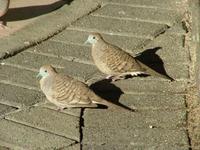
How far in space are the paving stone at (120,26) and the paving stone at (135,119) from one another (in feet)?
5.06

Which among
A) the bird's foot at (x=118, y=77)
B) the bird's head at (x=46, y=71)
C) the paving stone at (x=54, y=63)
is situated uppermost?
the bird's head at (x=46, y=71)

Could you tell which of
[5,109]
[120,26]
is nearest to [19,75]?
[5,109]

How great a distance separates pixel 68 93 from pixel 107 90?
53 centimetres

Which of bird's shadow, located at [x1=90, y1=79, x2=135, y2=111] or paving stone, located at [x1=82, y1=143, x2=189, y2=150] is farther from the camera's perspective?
bird's shadow, located at [x1=90, y1=79, x2=135, y2=111]

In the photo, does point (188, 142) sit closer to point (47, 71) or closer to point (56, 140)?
point (56, 140)

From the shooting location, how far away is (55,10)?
7695 mm

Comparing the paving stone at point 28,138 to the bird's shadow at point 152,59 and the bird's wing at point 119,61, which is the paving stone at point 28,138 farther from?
the bird's shadow at point 152,59

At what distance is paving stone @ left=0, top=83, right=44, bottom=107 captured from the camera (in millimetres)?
5629

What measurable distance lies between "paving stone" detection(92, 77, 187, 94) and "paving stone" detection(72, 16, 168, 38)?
0.95 metres

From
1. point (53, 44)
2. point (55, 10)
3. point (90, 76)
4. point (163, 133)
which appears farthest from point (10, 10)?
point (163, 133)

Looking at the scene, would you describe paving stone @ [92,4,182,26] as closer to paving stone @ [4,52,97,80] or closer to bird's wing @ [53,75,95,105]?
paving stone @ [4,52,97,80]

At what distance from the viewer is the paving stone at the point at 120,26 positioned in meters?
6.85

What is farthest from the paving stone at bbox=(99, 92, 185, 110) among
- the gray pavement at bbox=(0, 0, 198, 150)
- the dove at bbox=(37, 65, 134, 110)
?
the dove at bbox=(37, 65, 134, 110)

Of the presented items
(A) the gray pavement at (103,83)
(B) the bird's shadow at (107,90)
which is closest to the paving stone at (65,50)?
(A) the gray pavement at (103,83)
